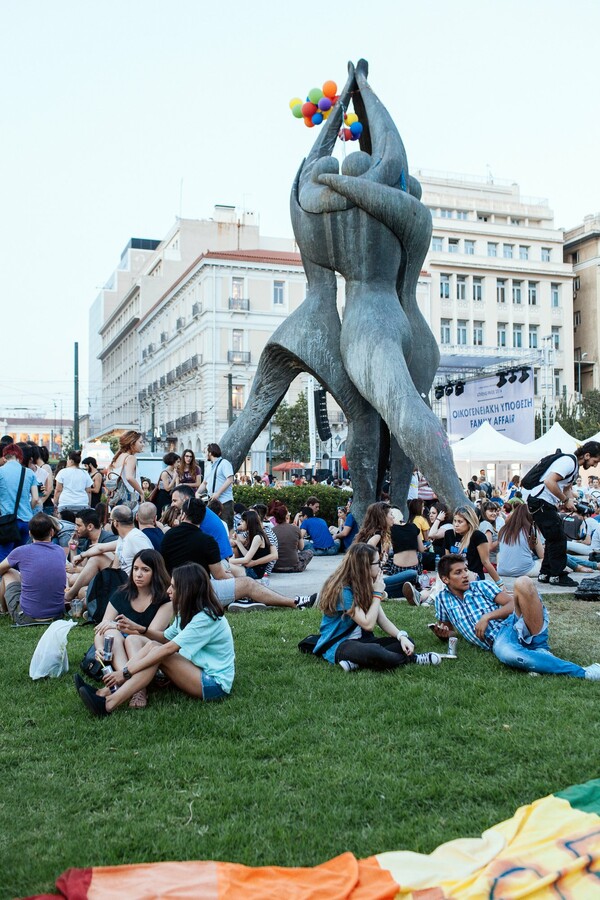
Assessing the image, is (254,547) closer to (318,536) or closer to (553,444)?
(318,536)

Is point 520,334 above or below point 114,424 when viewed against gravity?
above

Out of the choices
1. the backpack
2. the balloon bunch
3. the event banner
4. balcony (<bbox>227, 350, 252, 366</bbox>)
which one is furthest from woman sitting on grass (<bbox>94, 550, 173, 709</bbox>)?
balcony (<bbox>227, 350, 252, 366</bbox>)

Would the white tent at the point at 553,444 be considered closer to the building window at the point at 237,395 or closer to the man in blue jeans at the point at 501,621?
the man in blue jeans at the point at 501,621

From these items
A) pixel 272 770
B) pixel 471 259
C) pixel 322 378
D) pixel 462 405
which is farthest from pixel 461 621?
pixel 471 259

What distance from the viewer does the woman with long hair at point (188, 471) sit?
11486 mm

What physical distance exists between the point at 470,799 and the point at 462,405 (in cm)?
2321

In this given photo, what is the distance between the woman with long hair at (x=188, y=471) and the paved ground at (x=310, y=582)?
1.77m

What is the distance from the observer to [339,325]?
12398 mm

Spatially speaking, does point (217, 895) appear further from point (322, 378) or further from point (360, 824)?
point (322, 378)

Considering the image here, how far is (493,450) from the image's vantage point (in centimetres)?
2231

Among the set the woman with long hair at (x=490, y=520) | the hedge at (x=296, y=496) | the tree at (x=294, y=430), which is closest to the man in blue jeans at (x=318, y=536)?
the woman with long hair at (x=490, y=520)

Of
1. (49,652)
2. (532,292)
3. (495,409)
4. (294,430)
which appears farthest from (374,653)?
(532,292)

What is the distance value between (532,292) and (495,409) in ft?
115

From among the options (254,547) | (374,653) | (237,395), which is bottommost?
(374,653)
